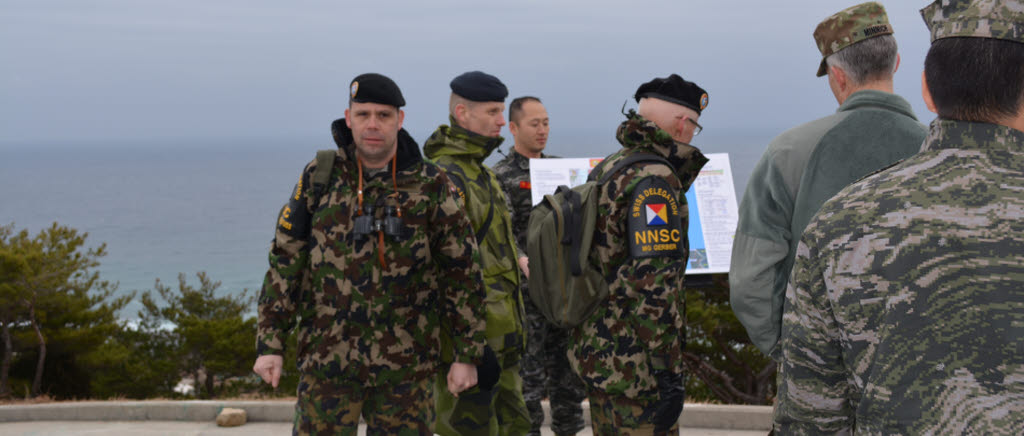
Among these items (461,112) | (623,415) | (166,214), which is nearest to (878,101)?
(623,415)

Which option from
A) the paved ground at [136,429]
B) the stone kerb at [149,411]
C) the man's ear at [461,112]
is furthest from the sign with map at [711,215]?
the paved ground at [136,429]

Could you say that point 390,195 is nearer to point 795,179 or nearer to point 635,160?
point 635,160

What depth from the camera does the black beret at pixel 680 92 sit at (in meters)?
3.59

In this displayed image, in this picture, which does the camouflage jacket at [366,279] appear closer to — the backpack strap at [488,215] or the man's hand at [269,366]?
the man's hand at [269,366]

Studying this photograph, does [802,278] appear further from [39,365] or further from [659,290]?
[39,365]

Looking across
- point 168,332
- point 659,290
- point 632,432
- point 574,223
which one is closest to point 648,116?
point 574,223

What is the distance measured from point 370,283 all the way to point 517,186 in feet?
7.65

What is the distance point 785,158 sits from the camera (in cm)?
274

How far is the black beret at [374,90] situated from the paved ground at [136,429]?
3137 millimetres

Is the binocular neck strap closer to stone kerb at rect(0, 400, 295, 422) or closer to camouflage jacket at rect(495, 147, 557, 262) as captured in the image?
camouflage jacket at rect(495, 147, 557, 262)

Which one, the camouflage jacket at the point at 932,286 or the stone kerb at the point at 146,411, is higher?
the camouflage jacket at the point at 932,286

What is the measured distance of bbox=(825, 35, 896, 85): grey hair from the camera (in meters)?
2.73

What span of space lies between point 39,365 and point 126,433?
14.0ft

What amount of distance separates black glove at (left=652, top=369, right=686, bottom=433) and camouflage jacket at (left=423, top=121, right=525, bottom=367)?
0.93 m
